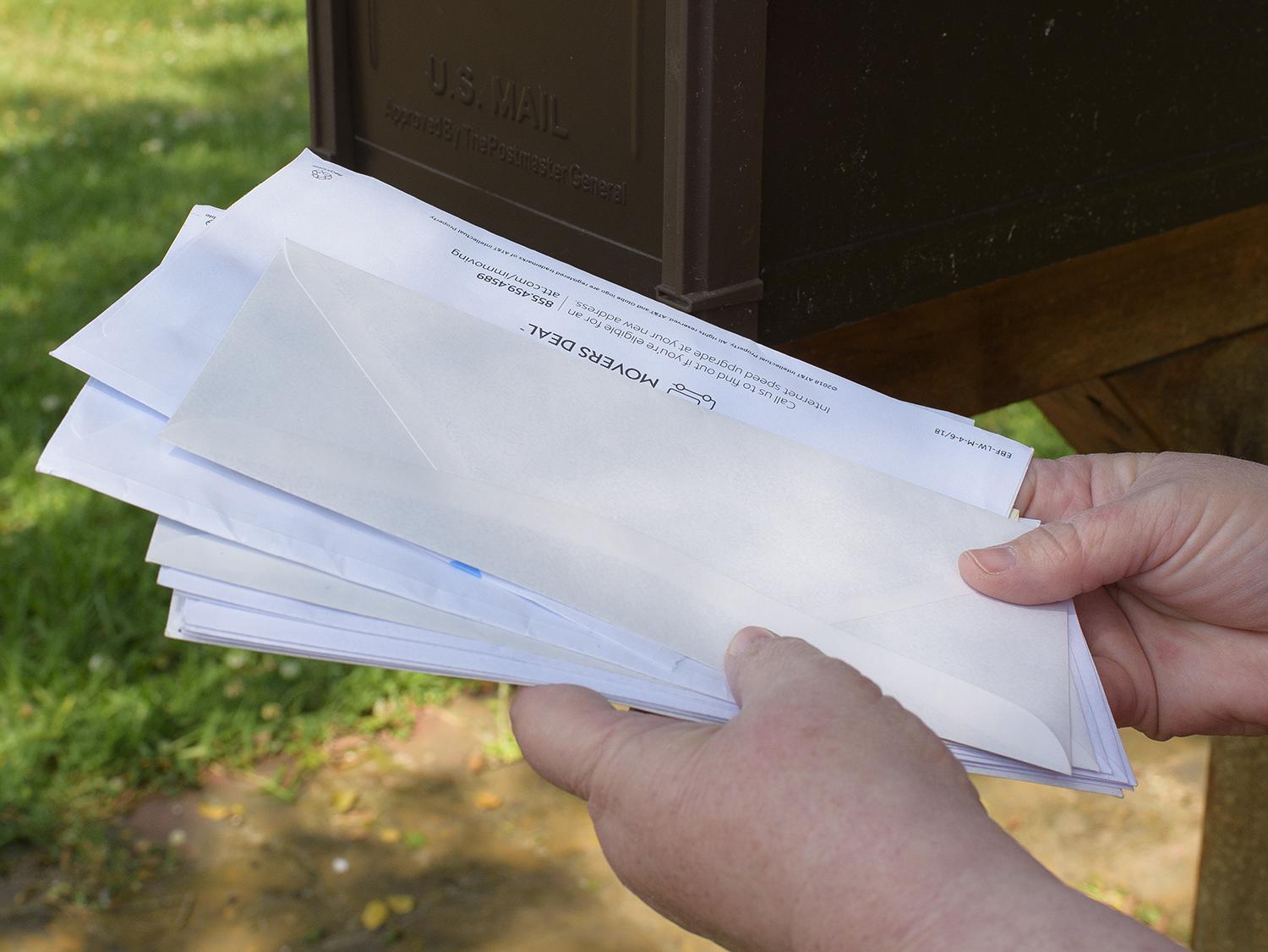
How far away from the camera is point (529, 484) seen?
90 centimetres

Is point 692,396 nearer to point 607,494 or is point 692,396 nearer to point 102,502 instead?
point 607,494

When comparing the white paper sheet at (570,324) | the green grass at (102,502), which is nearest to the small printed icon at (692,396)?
the white paper sheet at (570,324)

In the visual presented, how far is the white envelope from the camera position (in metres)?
0.86

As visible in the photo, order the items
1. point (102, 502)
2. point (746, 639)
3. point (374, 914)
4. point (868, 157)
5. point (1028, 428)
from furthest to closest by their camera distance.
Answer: point (1028, 428) → point (102, 502) → point (374, 914) → point (868, 157) → point (746, 639)

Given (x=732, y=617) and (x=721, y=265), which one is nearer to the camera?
(x=732, y=617)

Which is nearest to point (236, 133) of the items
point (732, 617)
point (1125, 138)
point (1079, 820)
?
point (1079, 820)

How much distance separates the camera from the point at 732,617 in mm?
874

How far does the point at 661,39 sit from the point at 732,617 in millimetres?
452

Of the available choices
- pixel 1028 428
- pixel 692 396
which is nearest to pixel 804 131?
pixel 692 396

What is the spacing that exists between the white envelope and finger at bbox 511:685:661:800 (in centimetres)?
5

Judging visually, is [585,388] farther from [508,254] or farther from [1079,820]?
A: [1079,820]

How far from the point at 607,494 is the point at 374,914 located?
1558mm

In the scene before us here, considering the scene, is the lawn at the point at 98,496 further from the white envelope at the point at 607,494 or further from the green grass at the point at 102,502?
the white envelope at the point at 607,494

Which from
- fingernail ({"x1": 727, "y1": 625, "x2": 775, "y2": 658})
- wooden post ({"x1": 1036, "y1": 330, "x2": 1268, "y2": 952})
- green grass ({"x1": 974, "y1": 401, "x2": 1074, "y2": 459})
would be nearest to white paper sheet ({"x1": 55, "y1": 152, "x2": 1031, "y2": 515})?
fingernail ({"x1": 727, "y1": 625, "x2": 775, "y2": 658})
